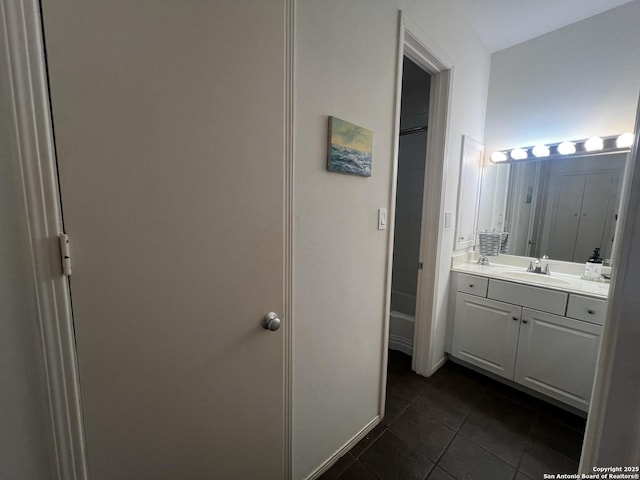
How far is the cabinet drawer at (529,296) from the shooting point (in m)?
1.66

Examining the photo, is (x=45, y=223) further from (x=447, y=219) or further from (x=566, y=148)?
(x=566, y=148)

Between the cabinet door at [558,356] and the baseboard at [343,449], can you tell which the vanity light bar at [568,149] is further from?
the baseboard at [343,449]

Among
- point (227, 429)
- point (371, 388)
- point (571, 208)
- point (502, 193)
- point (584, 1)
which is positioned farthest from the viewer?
point (502, 193)

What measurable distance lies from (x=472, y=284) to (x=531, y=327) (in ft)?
1.45

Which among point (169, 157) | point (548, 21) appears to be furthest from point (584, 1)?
point (169, 157)

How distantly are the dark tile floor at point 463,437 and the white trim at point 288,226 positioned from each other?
485mm

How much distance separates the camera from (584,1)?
1653 millimetres

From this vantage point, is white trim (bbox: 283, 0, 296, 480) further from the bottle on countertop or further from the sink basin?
the bottle on countertop

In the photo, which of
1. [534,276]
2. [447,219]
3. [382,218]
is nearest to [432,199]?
→ [447,219]

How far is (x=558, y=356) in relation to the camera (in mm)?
1655

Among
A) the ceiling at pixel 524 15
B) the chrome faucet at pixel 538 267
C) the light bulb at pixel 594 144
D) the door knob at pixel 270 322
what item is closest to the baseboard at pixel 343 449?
the door knob at pixel 270 322

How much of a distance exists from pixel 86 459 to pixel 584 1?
10.7 ft

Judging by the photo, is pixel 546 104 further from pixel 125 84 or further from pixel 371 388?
pixel 125 84

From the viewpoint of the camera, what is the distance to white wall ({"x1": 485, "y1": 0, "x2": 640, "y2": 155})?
5.58 ft
